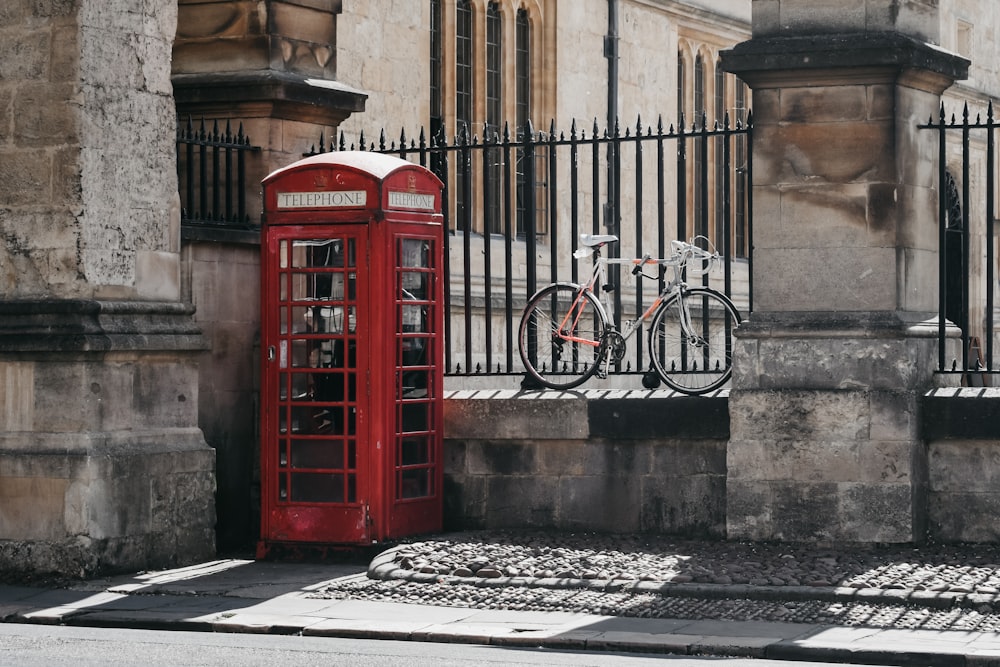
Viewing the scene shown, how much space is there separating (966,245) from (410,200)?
11.6 feet

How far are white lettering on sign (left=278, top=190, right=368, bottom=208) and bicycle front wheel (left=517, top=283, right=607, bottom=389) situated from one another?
1.69 m

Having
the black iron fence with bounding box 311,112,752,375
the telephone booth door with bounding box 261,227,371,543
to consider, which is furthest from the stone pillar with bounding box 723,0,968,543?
the black iron fence with bounding box 311,112,752,375

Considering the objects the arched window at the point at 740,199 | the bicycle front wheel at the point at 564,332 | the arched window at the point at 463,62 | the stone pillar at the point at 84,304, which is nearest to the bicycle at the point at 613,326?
the bicycle front wheel at the point at 564,332

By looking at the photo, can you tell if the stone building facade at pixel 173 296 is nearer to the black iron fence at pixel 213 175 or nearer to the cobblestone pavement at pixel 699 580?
the cobblestone pavement at pixel 699 580

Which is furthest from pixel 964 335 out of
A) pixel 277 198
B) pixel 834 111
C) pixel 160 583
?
pixel 160 583

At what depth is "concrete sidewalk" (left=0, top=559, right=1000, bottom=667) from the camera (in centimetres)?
846

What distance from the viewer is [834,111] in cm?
1139

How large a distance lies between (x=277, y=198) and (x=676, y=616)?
13.5 feet

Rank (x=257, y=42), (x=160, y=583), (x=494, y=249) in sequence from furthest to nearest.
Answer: (x=494, y=249)
(x=257, y=42)
(x=160, y=583)

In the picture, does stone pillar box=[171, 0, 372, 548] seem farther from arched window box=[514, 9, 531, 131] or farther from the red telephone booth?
arched window box=[514, 9, 531, 131]

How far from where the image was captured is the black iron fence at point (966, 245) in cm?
1138

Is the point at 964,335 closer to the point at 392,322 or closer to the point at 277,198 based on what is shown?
the point at 392,322

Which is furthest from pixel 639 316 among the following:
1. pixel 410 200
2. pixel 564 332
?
pixel 410 200

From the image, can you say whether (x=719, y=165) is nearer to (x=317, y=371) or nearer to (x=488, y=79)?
(x=488, y=79)
